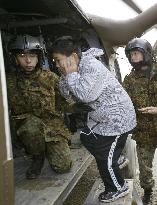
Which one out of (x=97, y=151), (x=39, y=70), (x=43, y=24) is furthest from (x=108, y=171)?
(x=43, y=24)

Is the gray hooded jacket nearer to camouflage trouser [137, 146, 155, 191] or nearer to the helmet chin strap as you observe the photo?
the helmet chin strap

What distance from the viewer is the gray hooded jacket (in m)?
3.00

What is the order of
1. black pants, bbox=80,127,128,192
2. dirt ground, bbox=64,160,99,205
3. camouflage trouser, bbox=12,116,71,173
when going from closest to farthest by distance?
1. black pants, bbox=80,127,128,192
2. camouflage trouser, bbox=12,116,71,173
3. dirt ground, bbox=64,160,99,205

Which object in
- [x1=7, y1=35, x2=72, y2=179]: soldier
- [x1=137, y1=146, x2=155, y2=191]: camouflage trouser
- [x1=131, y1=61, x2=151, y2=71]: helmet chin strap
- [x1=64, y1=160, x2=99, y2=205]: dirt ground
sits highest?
[x1=131, y1=61, x2=151, y2=71]: helmet chin strap

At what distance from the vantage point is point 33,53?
3.84 metres

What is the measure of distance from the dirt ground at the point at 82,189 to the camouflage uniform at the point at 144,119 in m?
0.88

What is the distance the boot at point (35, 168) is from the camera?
12.7ft

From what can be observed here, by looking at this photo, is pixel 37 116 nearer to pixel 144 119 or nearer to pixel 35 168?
pixel 35 168

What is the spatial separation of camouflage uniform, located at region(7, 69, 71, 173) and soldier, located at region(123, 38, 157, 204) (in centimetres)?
91

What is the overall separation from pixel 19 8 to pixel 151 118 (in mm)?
1826

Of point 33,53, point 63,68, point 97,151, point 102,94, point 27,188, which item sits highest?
point 33,53

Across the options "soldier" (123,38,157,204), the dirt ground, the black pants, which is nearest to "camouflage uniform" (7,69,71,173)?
the black pants

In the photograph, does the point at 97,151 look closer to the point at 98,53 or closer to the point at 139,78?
the point at 98,53

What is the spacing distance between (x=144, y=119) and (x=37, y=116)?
123 cm
